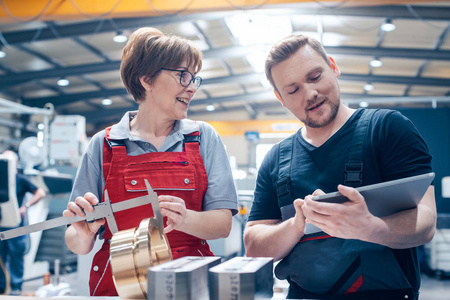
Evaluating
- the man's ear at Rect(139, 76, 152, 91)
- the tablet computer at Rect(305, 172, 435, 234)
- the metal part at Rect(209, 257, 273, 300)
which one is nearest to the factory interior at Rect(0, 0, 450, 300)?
the metal part at Rect(209, 257, 273, 300)

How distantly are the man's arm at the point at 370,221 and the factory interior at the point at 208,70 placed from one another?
0.22 metres

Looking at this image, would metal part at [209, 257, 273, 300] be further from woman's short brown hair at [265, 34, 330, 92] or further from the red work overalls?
woman's short brown hair at [265, 34, 330, 92]

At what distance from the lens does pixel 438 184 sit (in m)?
7.30

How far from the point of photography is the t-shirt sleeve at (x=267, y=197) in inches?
56.6

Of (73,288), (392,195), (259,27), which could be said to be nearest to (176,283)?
(392,195)

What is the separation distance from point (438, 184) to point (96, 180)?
7124 mm

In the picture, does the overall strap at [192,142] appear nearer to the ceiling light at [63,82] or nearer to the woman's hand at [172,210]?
the woman's hand at [172,210]

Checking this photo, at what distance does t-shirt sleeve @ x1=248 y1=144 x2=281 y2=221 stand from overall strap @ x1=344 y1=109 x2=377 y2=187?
0.27 metres

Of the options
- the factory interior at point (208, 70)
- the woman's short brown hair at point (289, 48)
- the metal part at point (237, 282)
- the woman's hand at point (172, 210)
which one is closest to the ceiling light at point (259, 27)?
the factory interior at point (208, 70)

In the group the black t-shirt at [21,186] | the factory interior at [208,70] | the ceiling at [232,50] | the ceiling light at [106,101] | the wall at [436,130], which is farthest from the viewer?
the ceiling light at [106,101]

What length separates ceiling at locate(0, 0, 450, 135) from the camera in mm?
7277

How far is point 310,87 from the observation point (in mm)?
1351

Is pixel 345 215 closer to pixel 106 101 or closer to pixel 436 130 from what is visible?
pixel 436 130

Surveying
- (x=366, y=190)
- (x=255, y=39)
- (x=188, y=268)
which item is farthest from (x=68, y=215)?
(x=255, y=39)
